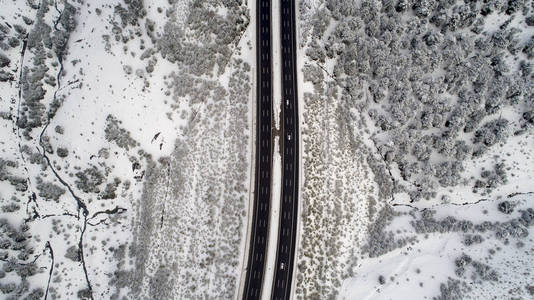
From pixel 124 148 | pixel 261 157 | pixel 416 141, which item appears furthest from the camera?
pixel 416 141

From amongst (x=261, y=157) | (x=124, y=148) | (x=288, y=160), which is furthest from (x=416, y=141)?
(x=124, y=148)

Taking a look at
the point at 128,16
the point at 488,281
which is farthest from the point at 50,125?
the point at 488,281

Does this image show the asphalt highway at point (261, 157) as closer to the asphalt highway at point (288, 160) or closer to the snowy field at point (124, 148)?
the snowy field at point (124, 148)

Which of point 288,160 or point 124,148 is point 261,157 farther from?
point 124,148

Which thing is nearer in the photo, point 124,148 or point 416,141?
point 124,148

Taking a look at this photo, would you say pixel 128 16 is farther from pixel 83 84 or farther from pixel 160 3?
pixel 83 84
